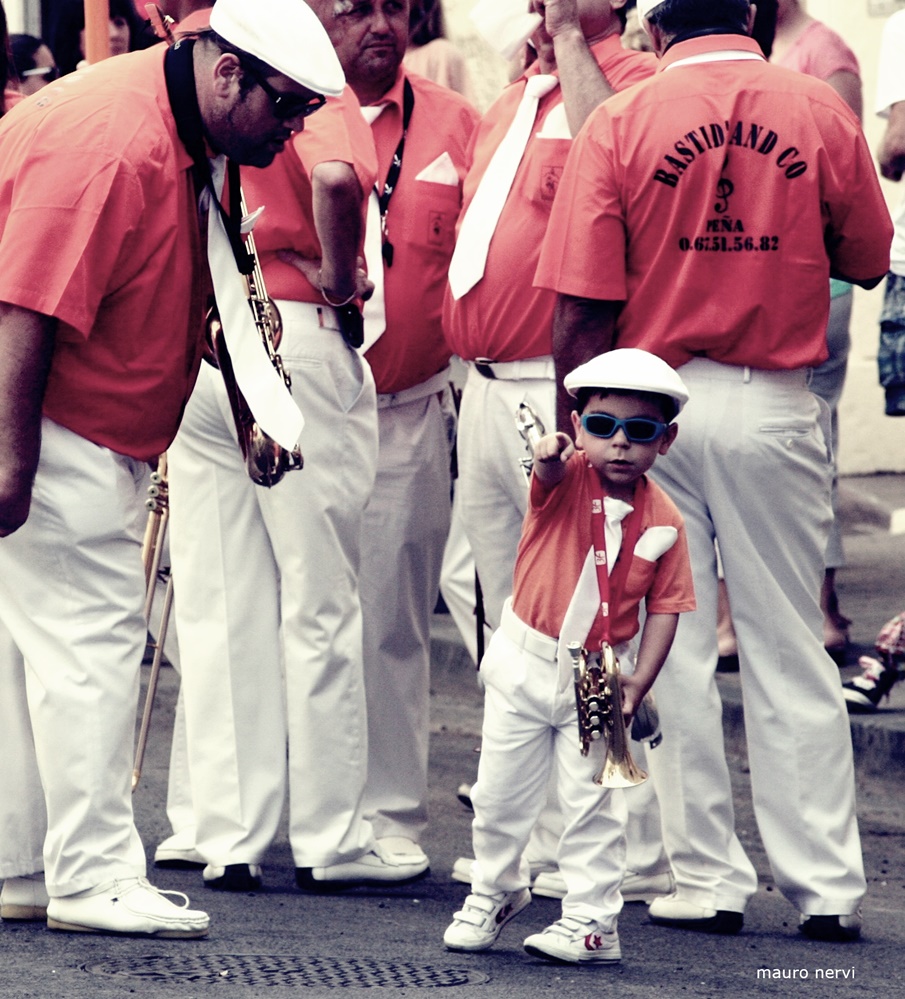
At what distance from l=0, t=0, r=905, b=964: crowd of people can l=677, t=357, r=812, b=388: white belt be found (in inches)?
0.4

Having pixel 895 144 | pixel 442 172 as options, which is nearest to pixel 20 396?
pixel 442 172

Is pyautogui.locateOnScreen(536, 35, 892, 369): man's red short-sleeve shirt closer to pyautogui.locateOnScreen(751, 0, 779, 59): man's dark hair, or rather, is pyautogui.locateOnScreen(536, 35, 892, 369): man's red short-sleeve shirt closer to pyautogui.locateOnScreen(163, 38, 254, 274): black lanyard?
pyautogui.locateOnScreen(163, 38, 254, 274): black lanyard

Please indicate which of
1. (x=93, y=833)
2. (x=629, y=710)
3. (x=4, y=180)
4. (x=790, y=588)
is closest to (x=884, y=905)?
(x=790, y=588)

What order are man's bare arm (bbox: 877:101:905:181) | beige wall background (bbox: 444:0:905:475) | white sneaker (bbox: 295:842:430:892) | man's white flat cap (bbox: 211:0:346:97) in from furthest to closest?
beige wall background (bbox: 444:0:905:475)
man's bare arm (bbox: 877:101:905:181)
white sneaker (bbox: 295:842:430:892)
man's white flat cap (bbox: 211:0:346:97)

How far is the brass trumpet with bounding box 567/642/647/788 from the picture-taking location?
4.33 m

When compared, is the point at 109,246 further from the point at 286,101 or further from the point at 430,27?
the point at 430,27

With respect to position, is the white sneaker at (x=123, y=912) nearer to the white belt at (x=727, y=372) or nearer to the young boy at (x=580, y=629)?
the young boy at (x=580, y=629)

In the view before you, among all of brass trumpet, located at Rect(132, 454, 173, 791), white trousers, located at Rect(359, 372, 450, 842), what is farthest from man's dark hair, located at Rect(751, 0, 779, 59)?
brass trumpet, located at Rect(132, 454, 173, 791)

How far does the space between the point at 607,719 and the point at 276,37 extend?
59.3 inches

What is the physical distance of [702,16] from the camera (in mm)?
4855

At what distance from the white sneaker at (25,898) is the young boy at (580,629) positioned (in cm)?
89

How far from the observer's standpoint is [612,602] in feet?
14.8

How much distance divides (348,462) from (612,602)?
1011mm

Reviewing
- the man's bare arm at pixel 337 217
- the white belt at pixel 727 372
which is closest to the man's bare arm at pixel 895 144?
the white belt at pixel 727 372
